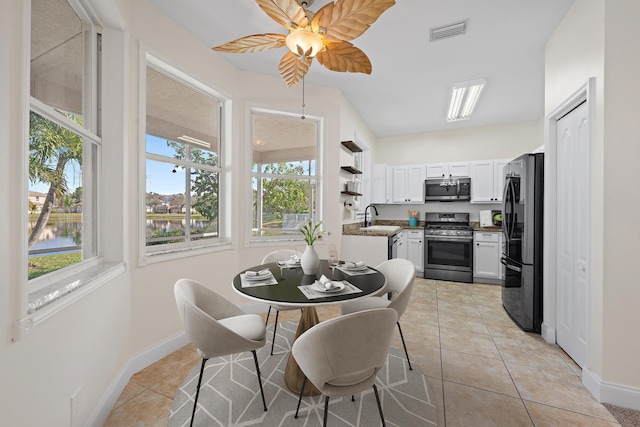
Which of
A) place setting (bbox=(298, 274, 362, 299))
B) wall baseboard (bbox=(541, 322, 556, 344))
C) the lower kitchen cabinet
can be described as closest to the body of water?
place setting (bbox=(298, 274, 362, 299))

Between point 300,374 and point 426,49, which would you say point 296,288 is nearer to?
point 300,374

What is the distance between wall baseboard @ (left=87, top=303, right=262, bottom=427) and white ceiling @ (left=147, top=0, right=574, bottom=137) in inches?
109

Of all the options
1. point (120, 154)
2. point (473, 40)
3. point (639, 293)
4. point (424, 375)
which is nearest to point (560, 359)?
point (639, 293)

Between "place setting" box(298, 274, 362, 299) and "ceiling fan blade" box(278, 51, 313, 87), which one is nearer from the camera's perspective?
"place setting" box(298, 274, 362, 299)

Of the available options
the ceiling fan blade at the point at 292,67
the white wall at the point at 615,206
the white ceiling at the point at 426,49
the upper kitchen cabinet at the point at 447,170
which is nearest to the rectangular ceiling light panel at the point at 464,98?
the white ceiling at the point at 426,49

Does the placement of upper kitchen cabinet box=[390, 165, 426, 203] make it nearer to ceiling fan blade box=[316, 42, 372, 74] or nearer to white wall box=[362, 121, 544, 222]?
white wall box=[362, 121, 544, 222]

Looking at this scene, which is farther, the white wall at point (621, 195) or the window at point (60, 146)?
the white wall at point (621, 195)

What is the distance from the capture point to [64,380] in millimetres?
1240

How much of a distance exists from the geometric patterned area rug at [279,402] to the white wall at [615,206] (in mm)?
1168

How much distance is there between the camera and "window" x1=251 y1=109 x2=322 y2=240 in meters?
3.35

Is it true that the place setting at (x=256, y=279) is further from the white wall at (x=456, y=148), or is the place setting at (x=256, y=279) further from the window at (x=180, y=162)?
the white wall at (x=456, y=148)

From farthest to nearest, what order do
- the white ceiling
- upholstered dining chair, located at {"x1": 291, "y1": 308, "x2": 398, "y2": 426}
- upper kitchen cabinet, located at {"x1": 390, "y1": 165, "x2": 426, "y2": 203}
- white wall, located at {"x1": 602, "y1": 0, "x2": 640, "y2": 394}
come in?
upper kitchen cabinet, located at {"x1": 390, "y1": 165, "x2": 426, "y2": 203}, the white ceiling, white wall, located at {"x1": 602, "y1": 0, "x2": 640, "y2": 394}, upholstered dining chair, located at {"x1": 291, "y1": 308, "x2": 398, "y2": 426}

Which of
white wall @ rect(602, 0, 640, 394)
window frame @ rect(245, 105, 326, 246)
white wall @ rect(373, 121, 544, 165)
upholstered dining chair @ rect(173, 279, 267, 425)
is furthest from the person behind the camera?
white wall @ rect(373, 121, 544, 165)

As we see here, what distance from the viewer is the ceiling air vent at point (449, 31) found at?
2326 millimetres
